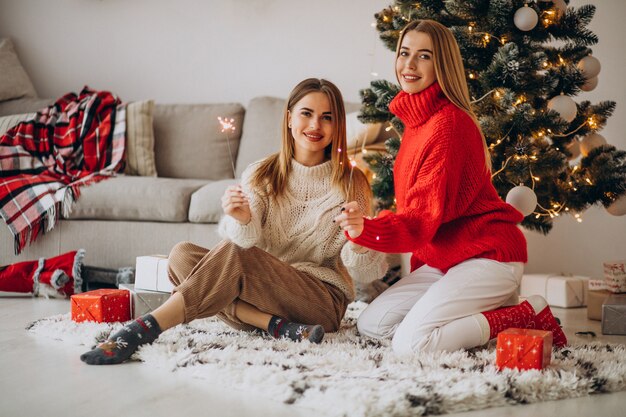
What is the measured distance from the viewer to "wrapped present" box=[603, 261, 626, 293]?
95.0 inches

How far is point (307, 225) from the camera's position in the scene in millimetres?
1953

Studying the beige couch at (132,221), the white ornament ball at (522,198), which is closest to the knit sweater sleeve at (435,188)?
the white ornament ball at (522,198)

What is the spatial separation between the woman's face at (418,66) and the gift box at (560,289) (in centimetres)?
140

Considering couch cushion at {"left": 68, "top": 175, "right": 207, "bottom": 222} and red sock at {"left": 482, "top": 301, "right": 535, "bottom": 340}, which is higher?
couch cushion at {"left": 68, "top": 175, "right": 207, "bottom": 222}

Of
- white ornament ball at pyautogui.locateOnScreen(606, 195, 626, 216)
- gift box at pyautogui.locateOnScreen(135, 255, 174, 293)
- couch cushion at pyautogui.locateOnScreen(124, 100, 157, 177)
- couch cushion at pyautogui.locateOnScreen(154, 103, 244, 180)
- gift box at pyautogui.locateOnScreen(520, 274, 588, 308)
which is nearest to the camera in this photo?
gift box at pyautogui.locateOnScreen(135, 255, 174, 293)

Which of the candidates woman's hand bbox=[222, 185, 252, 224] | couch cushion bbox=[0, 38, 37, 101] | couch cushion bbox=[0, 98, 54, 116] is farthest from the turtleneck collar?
couch cushion bbox=[0, 38, 37, 101]

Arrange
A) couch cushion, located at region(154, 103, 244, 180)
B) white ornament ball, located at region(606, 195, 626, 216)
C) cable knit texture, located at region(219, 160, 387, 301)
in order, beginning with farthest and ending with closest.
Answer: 1. couch cushion, located at region(154, 103, 244, 180)
2. white ornament ball, located at region(606, 195, 626, 216)
3. cable knit texture, located at region(219, 160, 387, 301)

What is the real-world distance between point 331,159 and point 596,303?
3.77 feet

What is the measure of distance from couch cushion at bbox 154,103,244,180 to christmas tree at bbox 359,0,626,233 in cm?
128

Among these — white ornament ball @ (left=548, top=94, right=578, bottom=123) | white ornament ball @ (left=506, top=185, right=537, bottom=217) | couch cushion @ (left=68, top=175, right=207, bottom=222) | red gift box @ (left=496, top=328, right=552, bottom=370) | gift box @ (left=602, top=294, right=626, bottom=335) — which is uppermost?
white ornament ball @ (left=548, top=94, right=578, bottom=123)

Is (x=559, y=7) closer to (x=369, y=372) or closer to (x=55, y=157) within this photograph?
(x=369, y=372)

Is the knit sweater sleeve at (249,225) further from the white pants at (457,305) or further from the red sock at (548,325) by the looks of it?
the red sock at (548,325)

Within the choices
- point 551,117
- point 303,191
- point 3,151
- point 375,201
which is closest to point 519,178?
point 551,117

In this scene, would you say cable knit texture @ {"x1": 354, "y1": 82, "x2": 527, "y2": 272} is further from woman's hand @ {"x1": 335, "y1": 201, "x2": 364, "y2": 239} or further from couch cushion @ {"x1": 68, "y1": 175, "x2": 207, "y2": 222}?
couch cushion @ {"x1": 68, "y1": 175, "x2": 207, "y2": 222}
